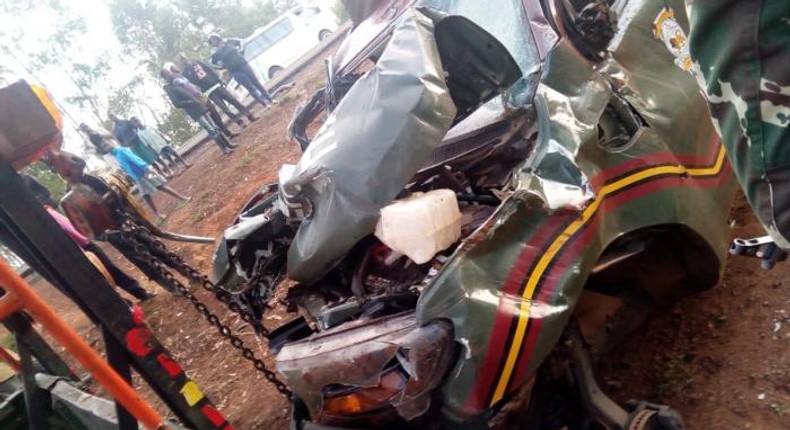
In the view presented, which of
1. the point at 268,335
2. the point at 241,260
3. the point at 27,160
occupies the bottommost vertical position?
the point at 268,335

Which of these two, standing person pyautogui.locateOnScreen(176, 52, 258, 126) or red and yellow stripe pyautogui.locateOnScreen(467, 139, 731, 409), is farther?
standing person pyautogui.locateOnScreen(176, 52, 258, 126)

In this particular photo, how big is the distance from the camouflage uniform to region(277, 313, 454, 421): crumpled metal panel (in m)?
1.00

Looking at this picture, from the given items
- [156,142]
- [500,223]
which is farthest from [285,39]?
[500,223]

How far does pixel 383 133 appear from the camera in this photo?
219 cm

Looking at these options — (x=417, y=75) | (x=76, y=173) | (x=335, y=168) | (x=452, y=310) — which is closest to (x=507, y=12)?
(x=417, y=75)

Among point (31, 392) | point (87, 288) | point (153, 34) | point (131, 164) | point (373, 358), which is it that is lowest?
point (373, 358)

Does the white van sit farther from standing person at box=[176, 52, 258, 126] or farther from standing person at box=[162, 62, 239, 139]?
standing person at box=[162, 62, 239, 139]

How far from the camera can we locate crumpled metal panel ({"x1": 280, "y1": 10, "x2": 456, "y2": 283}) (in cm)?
215

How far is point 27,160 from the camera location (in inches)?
78.2

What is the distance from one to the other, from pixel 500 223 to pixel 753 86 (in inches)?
41.2

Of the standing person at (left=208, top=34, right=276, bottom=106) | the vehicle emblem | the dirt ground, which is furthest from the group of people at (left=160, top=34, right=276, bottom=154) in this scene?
the vehicle emblem

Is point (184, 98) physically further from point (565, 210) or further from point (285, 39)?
point (565, 210)

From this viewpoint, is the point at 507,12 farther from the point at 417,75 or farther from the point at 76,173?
the point at 76,173

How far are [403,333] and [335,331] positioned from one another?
38cm
